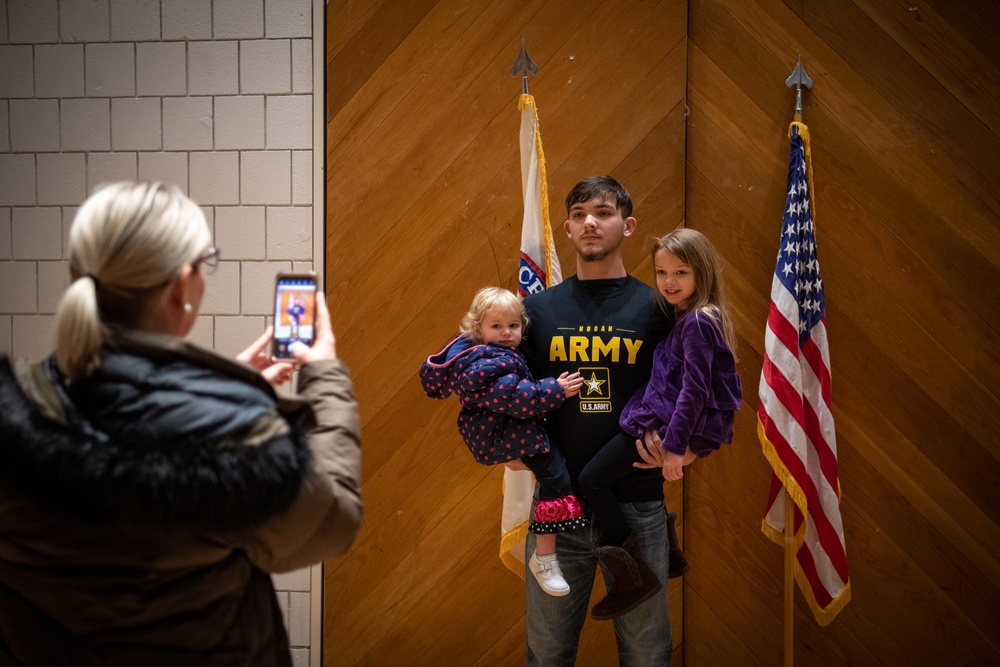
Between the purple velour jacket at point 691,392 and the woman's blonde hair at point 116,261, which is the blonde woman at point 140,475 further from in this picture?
the purple velour jacket at point 691,392

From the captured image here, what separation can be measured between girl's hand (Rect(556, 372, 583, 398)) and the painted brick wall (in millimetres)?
1367

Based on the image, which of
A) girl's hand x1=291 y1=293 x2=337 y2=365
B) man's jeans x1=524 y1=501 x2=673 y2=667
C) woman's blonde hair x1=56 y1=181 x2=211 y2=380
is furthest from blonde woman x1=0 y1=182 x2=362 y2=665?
man's jeans x1=524 y1=501 x2=673 y2=667

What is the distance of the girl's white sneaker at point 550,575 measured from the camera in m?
2.35

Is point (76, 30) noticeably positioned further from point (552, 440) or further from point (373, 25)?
point (552, 440)

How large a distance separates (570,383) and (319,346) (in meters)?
0.94

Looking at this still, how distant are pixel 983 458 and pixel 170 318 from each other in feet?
9.81

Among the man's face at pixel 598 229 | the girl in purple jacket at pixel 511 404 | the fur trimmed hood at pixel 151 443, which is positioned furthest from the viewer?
the man's face at pixel 598 229

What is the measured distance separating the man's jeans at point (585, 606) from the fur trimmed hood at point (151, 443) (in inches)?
51.4

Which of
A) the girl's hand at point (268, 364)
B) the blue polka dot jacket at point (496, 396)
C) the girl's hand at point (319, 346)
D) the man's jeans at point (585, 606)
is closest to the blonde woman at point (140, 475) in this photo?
the girl's hand at point (319, 346)

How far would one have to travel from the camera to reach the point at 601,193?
8.05ft

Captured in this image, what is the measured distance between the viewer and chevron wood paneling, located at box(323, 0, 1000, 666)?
10.1 ft

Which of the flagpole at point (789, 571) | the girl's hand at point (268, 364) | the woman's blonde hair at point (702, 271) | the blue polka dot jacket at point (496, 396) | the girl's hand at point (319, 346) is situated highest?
the woman's blonde hair at point (702, 271)

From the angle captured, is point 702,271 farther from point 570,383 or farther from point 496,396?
point 496,396

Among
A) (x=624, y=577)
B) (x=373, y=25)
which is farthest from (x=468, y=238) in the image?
(x=624, y=577)
